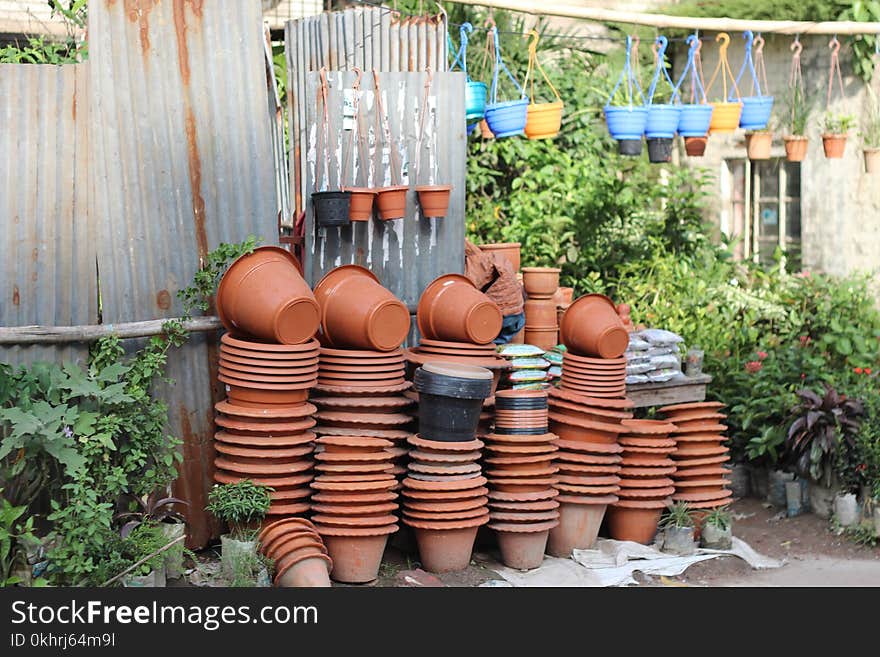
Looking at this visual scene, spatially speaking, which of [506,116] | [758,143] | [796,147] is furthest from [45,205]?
[796,147]

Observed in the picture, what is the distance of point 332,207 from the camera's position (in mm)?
7012

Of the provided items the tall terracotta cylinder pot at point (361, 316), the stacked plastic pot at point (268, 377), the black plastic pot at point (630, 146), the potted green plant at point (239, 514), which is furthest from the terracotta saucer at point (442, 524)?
the black plastic pot at point (630, 146)

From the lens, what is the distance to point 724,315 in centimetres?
1002

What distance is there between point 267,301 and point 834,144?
216 inches

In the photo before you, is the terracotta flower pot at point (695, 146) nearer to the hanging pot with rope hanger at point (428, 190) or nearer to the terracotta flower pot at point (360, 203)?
the hanging pot with rope hanger at point (428, 190)

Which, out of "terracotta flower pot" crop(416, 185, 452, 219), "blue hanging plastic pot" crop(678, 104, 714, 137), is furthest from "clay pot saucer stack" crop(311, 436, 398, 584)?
"blue hanging plastic pot" crop(678, 104, 714, 137)

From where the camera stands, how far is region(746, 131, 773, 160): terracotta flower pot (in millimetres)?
9578

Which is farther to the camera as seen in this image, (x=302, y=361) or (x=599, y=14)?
(x=599, y=14)

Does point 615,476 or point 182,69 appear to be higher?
point 182,69

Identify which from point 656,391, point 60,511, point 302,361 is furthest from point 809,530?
point 60,511

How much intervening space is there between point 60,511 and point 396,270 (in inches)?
114

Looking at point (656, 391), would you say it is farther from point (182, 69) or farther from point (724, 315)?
point (182, 69)

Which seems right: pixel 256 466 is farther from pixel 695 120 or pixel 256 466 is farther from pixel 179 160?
pixel 695 120

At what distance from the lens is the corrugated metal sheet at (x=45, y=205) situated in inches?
235
